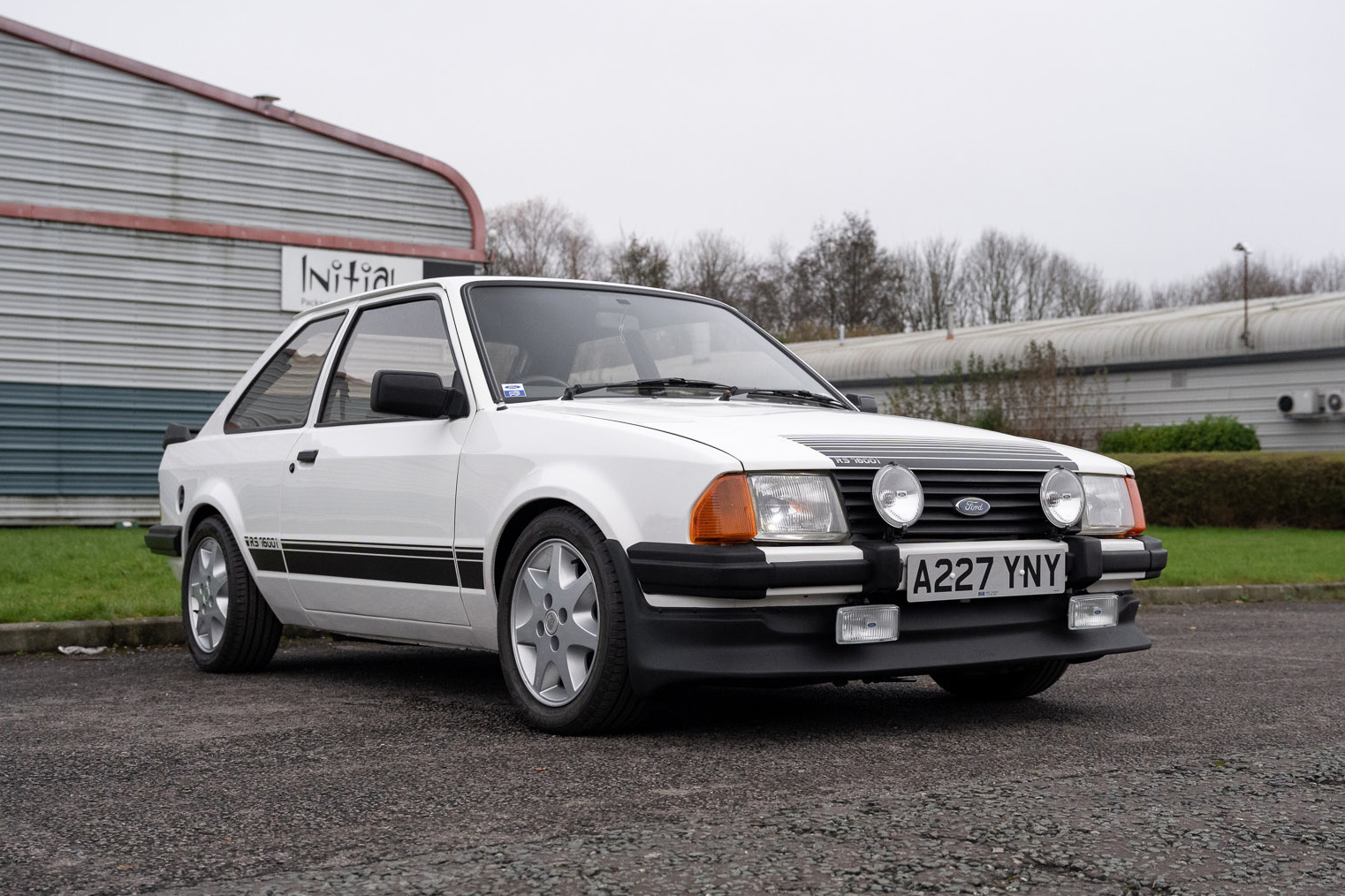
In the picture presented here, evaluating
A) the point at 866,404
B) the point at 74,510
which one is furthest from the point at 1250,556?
the point at 74,510

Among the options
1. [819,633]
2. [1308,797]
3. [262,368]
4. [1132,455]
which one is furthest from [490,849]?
[1132,455]

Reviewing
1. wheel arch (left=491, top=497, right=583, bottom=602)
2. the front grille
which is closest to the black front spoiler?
wheel arch (left=491, top=497, right=583, bottom=602)

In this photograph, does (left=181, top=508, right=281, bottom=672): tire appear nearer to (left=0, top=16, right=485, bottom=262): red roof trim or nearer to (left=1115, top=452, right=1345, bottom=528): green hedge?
(left=0, top=16, right=485, bottom=262): red roof trim

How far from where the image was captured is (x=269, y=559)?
6.16 meters

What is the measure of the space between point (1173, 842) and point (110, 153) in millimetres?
13847

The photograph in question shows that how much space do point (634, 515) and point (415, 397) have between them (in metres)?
1.15

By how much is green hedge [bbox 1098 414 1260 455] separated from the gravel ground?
1755 cm

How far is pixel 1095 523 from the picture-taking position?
16.4ft

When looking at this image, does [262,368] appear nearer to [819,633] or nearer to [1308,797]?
[819,633]

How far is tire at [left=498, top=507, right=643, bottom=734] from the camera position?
172 inches

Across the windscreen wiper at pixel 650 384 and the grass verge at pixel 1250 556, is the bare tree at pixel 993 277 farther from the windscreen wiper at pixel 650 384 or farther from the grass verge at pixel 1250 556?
the windscreen wiper at pixel 650 384

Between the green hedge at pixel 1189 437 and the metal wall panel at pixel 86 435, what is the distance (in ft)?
49.6

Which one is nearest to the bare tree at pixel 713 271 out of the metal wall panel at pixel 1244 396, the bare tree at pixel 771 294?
the bare tree at pixel 771 294

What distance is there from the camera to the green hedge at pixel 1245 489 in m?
19.5
